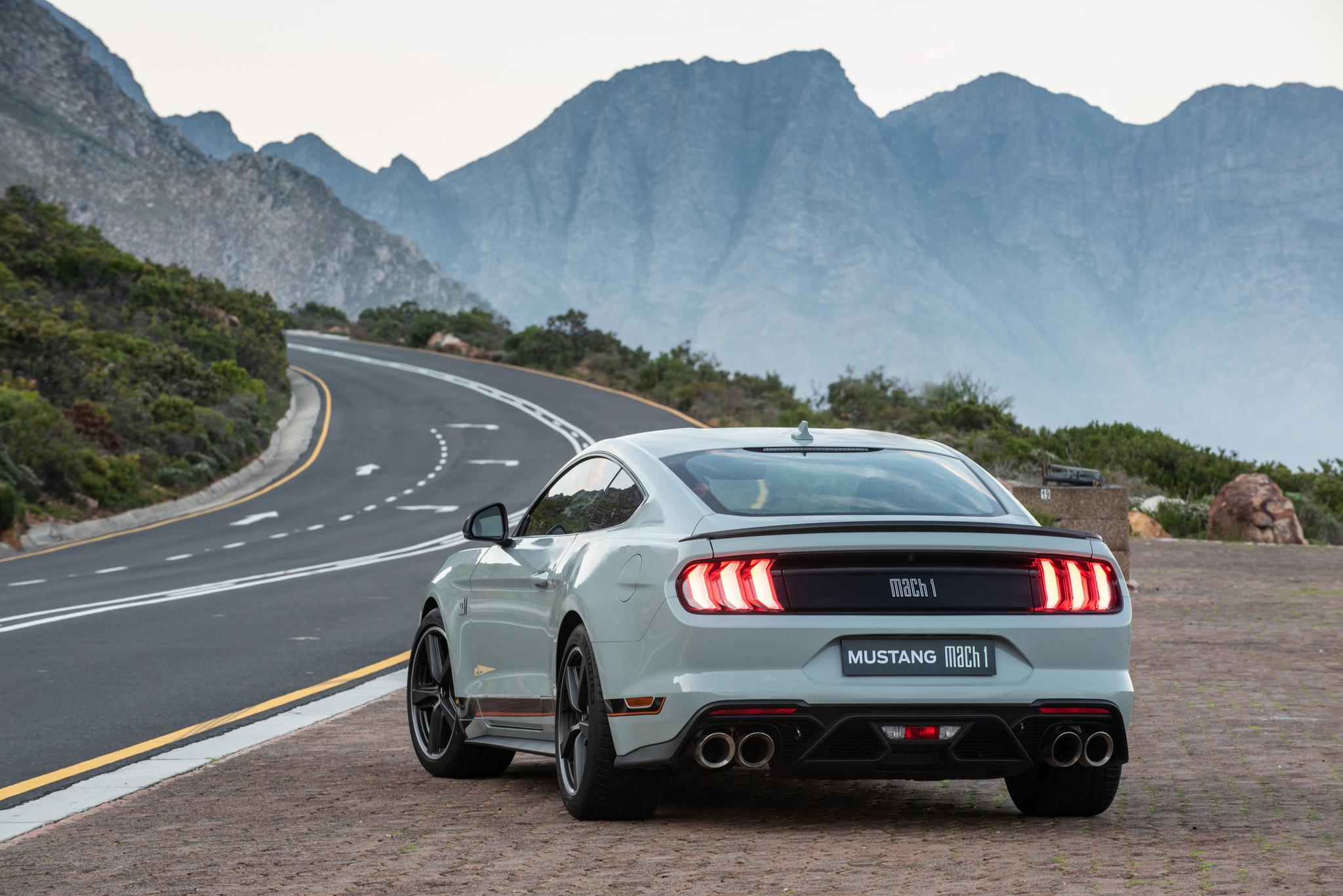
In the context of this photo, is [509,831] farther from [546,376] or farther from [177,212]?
[177,212]

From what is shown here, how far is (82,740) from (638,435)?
3767mm

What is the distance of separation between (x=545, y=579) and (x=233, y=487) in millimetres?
32419

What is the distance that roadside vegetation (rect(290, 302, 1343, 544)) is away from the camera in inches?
1241

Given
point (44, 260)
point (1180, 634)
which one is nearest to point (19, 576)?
point (1180, 634)

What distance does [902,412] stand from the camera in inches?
1909

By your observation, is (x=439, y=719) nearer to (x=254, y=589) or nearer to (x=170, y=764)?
(x=170, y=764)

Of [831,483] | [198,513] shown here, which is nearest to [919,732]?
[831,483]

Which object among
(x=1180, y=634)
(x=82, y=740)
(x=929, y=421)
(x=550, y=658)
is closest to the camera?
(x=550, y=658)

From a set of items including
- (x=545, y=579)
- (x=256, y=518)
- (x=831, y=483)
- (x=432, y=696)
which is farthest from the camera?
(x=256, y=518)

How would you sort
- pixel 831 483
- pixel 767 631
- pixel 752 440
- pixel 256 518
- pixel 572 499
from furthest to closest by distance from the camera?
pixel 256 518
pixel 572 499
pixel 752 440
pixel 831 483
pixel 767 631

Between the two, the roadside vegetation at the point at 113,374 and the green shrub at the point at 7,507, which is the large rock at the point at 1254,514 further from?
the roadside vegetation at the point at 113,374

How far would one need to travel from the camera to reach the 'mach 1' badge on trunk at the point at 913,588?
18.0 feet

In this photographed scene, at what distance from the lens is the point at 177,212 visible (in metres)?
140

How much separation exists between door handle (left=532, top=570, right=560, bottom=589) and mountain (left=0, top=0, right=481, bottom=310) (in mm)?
112684
